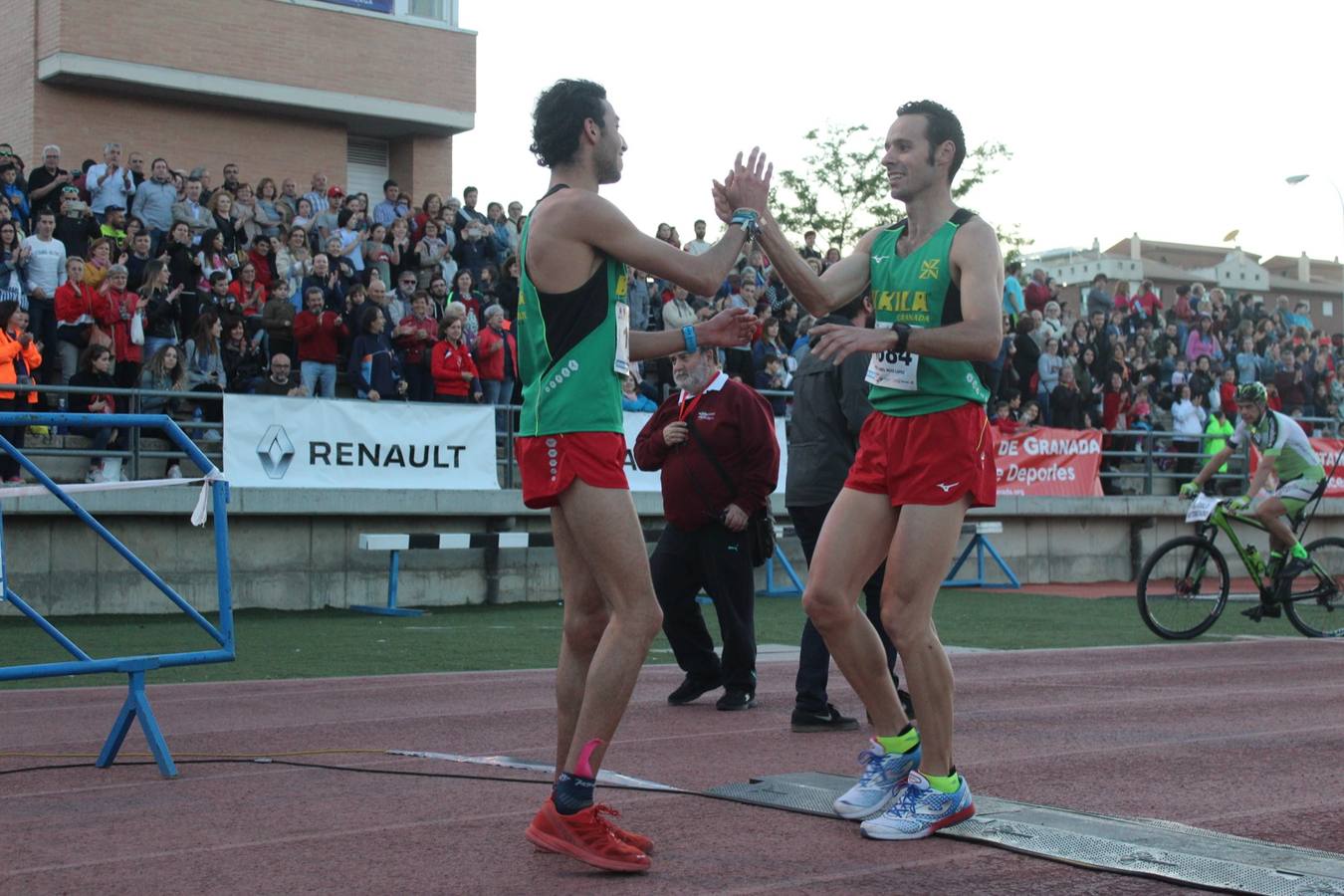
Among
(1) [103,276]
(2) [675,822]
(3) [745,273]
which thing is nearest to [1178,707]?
(2) [675,822]

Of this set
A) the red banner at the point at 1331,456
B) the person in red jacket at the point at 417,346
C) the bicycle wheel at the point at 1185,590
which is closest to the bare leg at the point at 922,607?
the bicycle wheel at the point at 1185,590

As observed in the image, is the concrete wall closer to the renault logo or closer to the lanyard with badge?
the renault logo

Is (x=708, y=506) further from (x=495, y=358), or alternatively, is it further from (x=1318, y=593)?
(x=495, y=358)

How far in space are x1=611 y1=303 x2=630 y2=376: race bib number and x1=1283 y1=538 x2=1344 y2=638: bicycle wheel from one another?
11018mm

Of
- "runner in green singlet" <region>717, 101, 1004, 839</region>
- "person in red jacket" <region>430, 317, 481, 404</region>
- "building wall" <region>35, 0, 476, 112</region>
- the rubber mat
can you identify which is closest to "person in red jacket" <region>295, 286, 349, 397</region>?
"person in red jacket" <region>430, 317, 481, 404</region>

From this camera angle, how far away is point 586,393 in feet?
16.3

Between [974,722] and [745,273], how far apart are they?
1396cm

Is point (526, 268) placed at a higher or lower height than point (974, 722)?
higher

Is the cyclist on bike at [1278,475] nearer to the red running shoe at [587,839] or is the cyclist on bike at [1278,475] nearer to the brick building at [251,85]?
the red running shoe at [587,839]

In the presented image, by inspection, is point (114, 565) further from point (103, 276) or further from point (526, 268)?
point (526, 268)

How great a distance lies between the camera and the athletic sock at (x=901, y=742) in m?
5.53

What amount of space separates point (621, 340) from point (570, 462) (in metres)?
0.43

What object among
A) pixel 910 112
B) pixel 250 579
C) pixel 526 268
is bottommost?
pixel 250 579

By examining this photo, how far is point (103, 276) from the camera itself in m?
16.4
